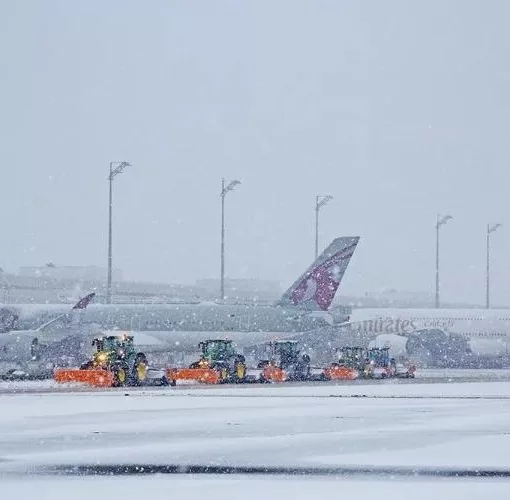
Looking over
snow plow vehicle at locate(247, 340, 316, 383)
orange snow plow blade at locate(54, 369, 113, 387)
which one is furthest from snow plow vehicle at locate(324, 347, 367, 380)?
orange snow plow blade at locate(54, 369, 113, 387)

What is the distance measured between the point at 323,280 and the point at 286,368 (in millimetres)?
11336

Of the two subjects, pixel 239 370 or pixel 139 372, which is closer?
pixel 139 372

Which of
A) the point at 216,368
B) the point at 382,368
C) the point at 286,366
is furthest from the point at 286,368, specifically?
the point at 382,368

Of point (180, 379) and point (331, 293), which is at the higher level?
point (331, 293)

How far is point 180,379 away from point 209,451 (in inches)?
1279

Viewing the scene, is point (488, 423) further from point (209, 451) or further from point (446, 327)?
point (446, 327)

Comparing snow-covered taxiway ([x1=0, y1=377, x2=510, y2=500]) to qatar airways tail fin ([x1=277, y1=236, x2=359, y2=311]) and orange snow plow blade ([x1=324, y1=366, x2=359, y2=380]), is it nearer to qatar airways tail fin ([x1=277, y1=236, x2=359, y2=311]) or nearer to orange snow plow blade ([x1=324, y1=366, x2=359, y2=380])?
orange snow plow blade ([x1=324, y1=366, x2=359, y2=380])

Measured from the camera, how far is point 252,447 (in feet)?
79.7

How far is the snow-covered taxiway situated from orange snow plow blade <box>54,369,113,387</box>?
8.19 metres

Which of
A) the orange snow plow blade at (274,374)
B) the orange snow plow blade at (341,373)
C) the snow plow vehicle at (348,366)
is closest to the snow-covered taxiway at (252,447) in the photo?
the orange snow plow blade at (274,374)

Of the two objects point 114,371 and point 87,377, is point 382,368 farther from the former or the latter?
point 87,377

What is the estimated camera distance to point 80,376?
51844 mm

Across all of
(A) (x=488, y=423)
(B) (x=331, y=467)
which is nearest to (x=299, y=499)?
(B) (x=331, y=467)

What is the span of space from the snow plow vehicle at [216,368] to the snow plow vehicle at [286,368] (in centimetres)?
93
